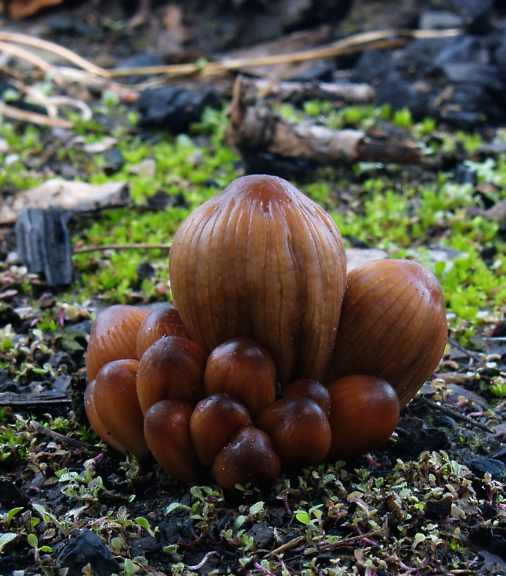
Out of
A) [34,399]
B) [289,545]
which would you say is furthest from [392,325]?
[34,399]

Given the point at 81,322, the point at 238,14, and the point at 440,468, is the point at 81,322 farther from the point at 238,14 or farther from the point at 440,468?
the point at 238,14

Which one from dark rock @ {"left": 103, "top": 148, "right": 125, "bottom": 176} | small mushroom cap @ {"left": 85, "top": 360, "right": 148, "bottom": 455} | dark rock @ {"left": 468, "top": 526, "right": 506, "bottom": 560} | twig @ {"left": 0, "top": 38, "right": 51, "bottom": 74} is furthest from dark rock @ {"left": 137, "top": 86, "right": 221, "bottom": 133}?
dark rock @ {"left": 468, "top": 526, "right": 506, "bottom": 560}

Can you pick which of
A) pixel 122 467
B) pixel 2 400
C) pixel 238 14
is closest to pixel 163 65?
pixel 238 14

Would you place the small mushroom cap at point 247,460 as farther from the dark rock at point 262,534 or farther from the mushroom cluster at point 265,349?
the dark rock at point 262,534

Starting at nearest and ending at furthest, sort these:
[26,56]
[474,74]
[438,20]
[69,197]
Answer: [69,197] → [474,74] → [26,56] → [438,20]

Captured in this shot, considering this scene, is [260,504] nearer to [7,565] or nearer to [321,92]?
[7,565]

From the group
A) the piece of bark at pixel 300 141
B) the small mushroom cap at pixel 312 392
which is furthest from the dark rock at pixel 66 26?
the small mushroom cap at pixel 312 392
